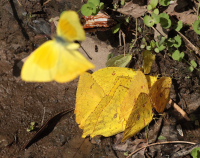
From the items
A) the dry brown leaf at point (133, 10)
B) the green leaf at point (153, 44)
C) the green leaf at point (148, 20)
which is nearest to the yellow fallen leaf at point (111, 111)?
the green leaf at point (153, 44)

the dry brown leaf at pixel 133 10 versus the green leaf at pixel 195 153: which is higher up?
the dry brown leaf at pixel 133 10

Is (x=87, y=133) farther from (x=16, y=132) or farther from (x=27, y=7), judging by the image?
(x=27, y=7)

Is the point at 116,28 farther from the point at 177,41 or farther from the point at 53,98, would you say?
the point at 53,98

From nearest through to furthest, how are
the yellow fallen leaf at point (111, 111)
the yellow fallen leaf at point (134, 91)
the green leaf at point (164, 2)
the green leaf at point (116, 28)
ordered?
the yellow fallen leaf at point (134, 91) < the green leaf at point (164, 2) < the yellow fallen leaf at point (111, 111) < the green leaf at point (116, 28)

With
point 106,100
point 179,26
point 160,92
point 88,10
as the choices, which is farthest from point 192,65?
point 88,10

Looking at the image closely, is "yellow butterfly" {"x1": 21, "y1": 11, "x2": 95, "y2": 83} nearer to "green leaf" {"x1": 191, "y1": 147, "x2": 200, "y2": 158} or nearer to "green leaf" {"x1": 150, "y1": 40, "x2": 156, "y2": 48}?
"green leaf" {"x1": 150, "y1": 40, "x2": 156, "y2": 48}

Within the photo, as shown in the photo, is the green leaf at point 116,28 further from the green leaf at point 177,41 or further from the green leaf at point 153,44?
the green leaf at point 177,41

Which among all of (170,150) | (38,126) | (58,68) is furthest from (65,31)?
(170,150)

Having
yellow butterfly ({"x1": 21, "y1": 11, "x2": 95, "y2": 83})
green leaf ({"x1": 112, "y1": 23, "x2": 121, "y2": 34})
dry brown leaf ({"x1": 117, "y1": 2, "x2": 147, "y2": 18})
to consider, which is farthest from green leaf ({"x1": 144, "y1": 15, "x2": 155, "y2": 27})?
yellow butterfly ({"x1": 21, "y1": 11, "x2": 95, "y2": 83})
